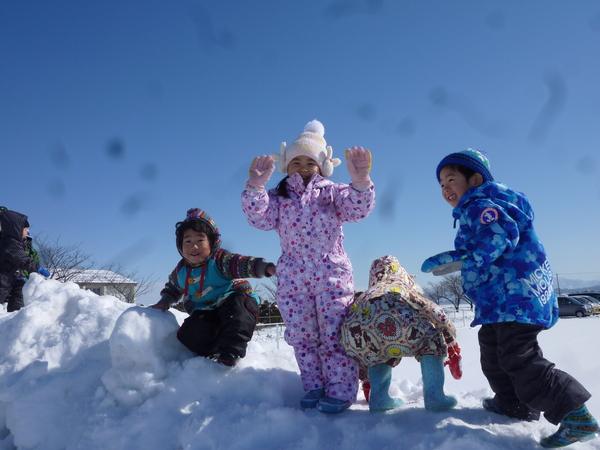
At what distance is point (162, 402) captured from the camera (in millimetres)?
2254

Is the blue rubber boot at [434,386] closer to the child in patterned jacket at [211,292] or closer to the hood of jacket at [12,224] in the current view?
the child in patterned jacket at [211,292]

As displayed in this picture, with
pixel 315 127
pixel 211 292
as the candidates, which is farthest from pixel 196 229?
pixel 315 127

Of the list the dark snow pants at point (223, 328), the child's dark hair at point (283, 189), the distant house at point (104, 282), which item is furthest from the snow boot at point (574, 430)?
the distant house at point (104, 282)

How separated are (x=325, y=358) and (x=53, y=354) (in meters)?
1.98

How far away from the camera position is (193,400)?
2.32 metres

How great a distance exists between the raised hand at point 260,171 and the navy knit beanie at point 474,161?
112 cm

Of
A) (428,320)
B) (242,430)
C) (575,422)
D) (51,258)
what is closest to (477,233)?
(428,320)

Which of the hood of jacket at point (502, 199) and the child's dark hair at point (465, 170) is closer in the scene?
the hood of jacket at point (502, 199)

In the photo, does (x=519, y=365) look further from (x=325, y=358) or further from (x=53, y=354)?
(x=53, y=354)

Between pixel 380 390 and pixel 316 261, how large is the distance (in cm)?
82

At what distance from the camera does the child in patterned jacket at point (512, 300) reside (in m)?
1.69

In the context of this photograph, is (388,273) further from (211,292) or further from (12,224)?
(12,224)

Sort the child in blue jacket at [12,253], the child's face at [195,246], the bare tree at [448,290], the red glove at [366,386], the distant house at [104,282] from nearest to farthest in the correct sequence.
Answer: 1. the red glove at [366,386]
2. the child's face at [195,246]
3. the child in blue jacket at [12,253]
4. the distant house at [104,282]
5. the bare tree at [448,290]

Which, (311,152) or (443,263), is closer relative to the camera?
(443,263)
